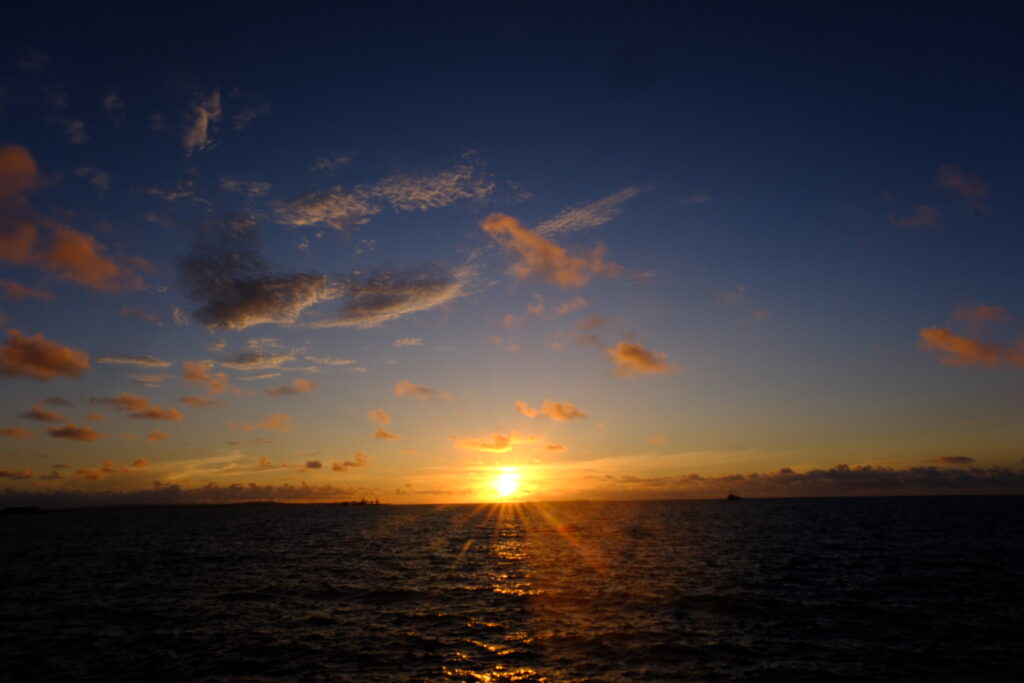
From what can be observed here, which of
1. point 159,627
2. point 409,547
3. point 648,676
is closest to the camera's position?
point 648,676

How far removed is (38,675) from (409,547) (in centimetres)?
5895

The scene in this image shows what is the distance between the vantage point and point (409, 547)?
82.4 metres

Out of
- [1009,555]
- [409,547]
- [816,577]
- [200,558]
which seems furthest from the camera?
[409,547]

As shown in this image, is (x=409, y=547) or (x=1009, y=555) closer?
(x=1009, y=555)

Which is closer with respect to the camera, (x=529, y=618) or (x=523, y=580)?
(x=529, y=618)

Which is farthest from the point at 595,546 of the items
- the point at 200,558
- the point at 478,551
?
the point at 200,558

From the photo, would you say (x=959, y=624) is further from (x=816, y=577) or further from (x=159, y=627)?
(x=159, y=627)

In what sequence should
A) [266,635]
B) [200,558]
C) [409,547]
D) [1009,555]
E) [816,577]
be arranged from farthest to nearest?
[409,547] < [200,558] < [1009,555] < [816,577] < [266,635]

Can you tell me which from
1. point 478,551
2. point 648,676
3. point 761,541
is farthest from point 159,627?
point 761,541

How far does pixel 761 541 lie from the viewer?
82.4m

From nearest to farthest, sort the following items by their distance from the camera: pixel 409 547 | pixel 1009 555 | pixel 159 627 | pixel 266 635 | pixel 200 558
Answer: pixel 266 635 → pixel 159 627 → pixel 1009 555 → pixel 200 558 → pixel 409 547

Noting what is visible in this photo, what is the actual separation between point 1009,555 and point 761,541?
28.2 metres

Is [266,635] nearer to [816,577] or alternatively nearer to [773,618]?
[773,618]

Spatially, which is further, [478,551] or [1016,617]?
[478,551]
